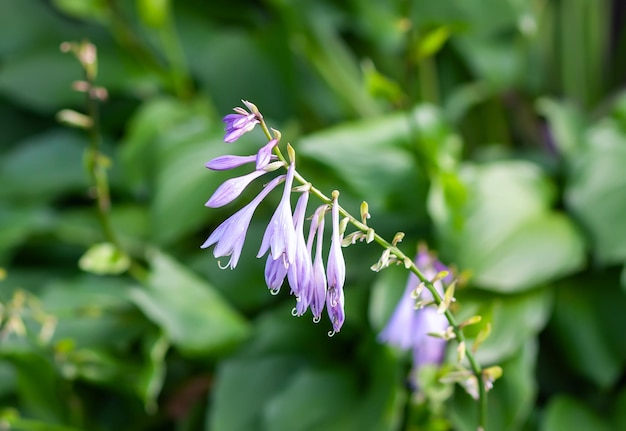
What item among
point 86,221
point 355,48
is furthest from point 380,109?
point 86,221

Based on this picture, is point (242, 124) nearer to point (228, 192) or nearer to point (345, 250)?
point (228, 192)

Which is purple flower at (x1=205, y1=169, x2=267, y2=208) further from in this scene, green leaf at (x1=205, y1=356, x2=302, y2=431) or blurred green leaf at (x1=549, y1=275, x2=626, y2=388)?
blurred green leaf at (x1=549, y1=275, x2=626, y2=388)

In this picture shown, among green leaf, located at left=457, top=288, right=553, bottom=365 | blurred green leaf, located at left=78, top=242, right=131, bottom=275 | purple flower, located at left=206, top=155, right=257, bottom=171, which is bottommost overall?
green leaf, located at left=457, top=288, right=553, bottom=365

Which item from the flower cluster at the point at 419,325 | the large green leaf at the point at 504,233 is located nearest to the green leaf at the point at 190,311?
the flower cluster at the point at 419,325

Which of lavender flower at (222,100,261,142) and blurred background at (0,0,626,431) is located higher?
lavender flower at (222,100,261,142)

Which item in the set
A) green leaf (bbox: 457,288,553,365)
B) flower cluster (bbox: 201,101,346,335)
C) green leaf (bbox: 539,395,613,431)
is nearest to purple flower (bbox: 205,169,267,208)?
flower cluster (bbox: 201,101,346,335)

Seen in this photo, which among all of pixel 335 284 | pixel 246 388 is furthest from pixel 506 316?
pixel 335 284

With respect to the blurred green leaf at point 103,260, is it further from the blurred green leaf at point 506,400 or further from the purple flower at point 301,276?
the purple flower at point 301,276

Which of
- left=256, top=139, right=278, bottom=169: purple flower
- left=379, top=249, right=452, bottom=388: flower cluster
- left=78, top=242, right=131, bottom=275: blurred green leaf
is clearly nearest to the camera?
left=256, top=139, right=278, bottom=169: purple flower
